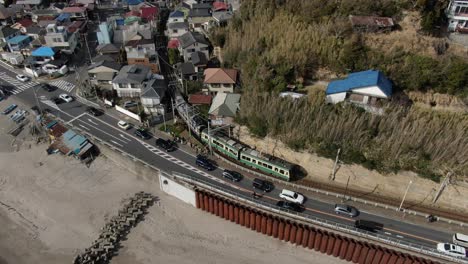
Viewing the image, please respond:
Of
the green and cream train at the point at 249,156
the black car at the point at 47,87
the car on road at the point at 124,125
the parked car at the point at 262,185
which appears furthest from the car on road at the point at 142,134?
the black car at the point at 47,87

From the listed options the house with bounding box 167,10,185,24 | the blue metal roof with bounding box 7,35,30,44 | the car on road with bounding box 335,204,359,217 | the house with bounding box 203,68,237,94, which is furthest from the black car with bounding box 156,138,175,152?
the blue metal roof with bounding box 7,35,30,44

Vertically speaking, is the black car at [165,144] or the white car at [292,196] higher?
the black car at [165,144]

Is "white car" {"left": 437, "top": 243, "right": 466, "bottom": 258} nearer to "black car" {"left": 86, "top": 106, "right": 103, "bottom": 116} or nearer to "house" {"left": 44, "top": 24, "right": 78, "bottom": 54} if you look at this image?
"black car" {"left": 86, "top": 106, "right": 103, "bottom": 116}

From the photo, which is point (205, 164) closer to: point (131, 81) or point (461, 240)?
point (131, 81)

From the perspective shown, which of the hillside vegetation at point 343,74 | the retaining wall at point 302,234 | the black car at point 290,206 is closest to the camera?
the retaining wall at point 302,234

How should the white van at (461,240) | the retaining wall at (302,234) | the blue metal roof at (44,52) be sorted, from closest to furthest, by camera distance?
the retaining wall at (302,234), the white van at (461,240), the blue metal roof at (44,52)

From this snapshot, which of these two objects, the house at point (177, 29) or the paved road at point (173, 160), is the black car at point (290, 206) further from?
the house at point (177, 29)
